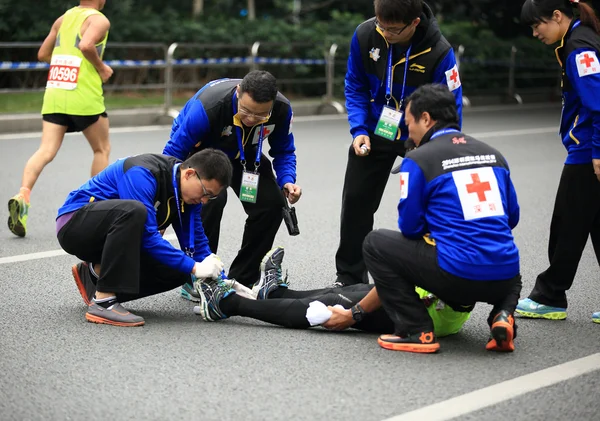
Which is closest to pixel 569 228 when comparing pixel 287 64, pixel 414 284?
pixel 414 284

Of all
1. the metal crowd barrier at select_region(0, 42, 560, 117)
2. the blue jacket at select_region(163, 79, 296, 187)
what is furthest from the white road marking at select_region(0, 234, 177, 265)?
the metal crowd barrier at select_region(0, 42, 560, 117)

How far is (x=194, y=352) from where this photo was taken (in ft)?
15.9

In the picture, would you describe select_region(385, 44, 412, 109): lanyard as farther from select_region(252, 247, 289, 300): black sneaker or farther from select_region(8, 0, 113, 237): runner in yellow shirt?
select_region(8, 0, 113, 237): runner in yellow shirt

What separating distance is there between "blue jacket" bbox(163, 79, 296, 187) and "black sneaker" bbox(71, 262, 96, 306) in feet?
2.75

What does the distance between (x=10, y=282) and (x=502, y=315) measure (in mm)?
3124

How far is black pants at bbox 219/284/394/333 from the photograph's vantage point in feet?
17.1

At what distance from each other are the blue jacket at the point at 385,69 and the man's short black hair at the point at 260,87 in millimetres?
715

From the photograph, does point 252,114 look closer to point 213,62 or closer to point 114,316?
point 114,316

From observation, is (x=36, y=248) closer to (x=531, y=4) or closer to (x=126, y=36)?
(x=531, y=4)

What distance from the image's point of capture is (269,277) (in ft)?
19.2

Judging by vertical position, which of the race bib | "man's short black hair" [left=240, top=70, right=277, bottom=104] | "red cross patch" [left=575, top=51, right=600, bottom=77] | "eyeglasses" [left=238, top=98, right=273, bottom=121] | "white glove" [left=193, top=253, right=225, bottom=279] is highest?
"red cross patch" [left=575, top=51, right=600, bottom=77]

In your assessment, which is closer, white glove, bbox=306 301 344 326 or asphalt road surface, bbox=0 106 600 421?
asphalt road surface, bbox=0 106 600 421

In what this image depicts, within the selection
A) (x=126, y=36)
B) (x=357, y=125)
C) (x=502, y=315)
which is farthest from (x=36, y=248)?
(x=126, y=36)

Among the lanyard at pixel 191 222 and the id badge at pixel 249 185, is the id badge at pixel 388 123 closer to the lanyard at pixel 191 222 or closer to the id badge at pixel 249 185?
the id badge at pixel 249 185
